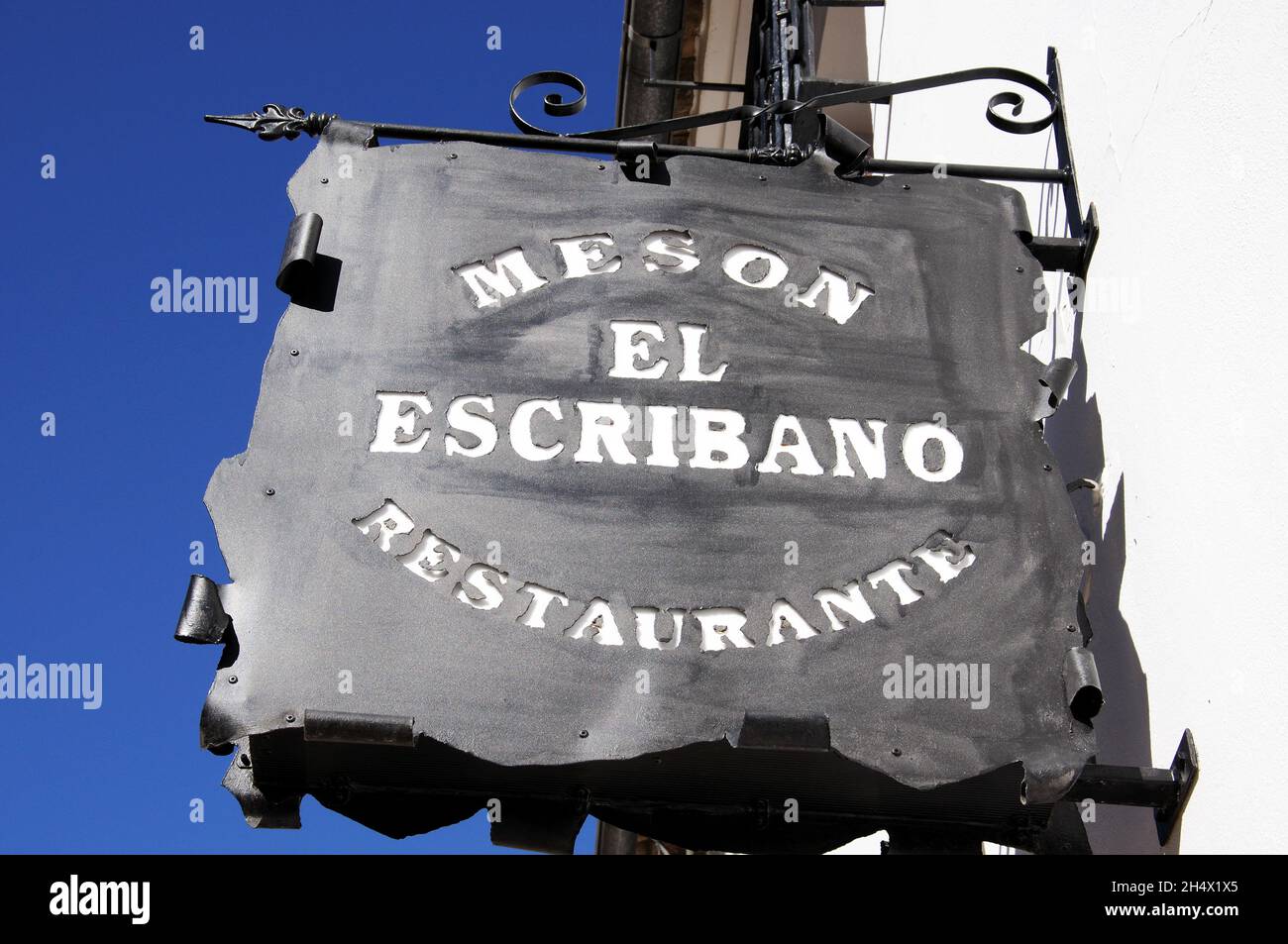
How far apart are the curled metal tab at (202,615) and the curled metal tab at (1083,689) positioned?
155 centimetres

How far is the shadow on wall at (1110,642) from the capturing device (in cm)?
340

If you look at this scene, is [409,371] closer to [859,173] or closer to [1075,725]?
[859,173]

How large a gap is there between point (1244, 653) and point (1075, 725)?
39 centimetres

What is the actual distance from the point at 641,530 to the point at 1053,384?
99cm

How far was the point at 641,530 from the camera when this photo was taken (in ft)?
9.73

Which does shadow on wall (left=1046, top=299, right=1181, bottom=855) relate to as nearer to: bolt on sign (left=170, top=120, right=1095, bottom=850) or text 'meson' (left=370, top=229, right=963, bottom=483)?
bolt on sign (left=170, top=120, right=1095, bottom=850)

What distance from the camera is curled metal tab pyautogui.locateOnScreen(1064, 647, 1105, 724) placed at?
280 centimetres

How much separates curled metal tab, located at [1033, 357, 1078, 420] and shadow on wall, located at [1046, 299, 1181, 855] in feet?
1.61

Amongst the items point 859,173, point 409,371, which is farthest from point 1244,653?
point 409,371

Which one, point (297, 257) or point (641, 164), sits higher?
point (641, 164)

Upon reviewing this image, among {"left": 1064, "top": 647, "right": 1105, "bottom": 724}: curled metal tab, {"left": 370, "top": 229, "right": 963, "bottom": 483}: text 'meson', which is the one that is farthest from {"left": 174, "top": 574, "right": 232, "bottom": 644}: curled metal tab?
{"left": 1064, "top": 647, "right": 1105, "bottom": 724}: curled metal tab

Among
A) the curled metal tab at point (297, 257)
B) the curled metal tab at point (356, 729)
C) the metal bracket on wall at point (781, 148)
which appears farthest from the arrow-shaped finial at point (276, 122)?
the curled metal tab at point (356, 729)

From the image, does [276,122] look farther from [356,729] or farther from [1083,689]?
[1083,689]

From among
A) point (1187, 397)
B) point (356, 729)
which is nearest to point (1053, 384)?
point (1187, 397)
